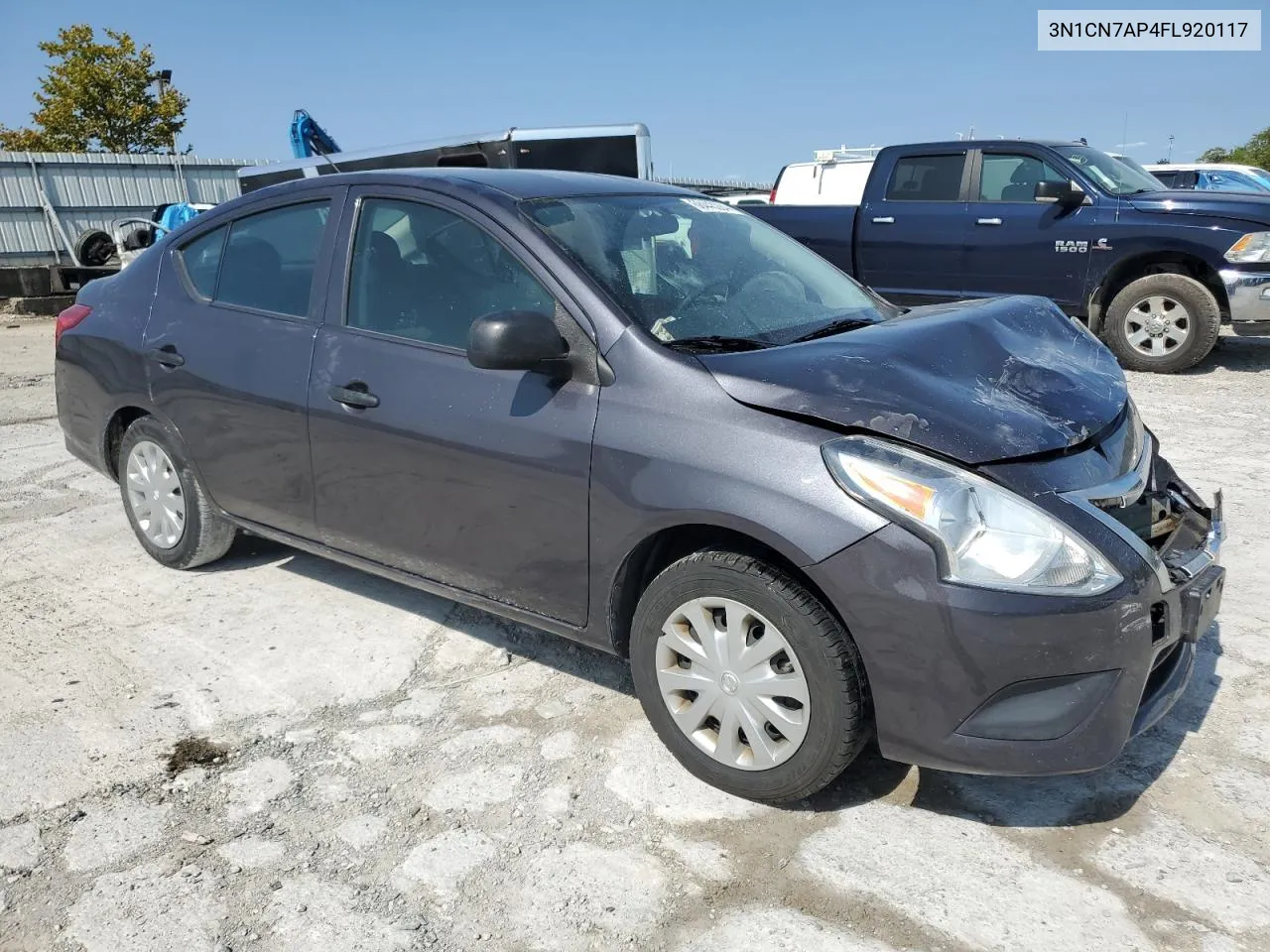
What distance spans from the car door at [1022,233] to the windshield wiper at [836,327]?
19.9ft

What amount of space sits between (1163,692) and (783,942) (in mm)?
1187

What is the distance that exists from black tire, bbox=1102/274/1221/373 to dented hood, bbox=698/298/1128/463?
583cm

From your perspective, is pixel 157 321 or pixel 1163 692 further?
pixel 157 321

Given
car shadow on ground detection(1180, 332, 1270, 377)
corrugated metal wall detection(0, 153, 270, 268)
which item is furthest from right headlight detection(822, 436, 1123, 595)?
corrugated metal wall detection(0, 153, 270, 268)

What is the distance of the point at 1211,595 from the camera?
8.77 ft

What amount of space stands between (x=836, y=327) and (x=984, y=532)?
44.4 inches

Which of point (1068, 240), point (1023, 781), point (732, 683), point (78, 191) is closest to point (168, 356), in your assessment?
point (732, 683)

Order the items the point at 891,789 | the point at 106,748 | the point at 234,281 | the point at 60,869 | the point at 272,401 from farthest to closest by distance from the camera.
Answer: the point at 234,281
the point at 272,401
the point at 106,748
the point at 891,789
the point at 60,869

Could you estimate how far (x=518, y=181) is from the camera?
3523 mm

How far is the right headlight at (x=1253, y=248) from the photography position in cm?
794

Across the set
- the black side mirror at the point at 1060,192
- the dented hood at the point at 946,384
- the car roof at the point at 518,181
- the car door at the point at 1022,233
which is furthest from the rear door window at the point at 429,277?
the car door at the point at 1022,233

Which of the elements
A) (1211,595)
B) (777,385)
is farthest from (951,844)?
(777,385)

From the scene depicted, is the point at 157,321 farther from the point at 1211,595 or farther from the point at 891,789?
the point at 1211,595

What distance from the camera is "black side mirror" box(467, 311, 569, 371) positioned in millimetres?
2834
